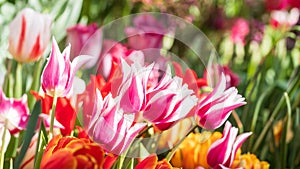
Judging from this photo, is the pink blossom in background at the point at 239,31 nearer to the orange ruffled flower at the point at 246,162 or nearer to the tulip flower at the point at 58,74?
the orange ruffled flower at the point at 246,162

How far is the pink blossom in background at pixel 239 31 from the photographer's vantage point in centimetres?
211

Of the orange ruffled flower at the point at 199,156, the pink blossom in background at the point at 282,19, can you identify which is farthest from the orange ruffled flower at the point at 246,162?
the pink blossom in background at the point at 282,19

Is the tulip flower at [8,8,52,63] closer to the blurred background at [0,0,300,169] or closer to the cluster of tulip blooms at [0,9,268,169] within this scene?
the cluster of tulip blooms at [0,9,268,169]

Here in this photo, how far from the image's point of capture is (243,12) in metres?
2.48

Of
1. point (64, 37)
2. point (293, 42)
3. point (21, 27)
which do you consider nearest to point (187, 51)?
point (293, 42)

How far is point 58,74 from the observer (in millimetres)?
604

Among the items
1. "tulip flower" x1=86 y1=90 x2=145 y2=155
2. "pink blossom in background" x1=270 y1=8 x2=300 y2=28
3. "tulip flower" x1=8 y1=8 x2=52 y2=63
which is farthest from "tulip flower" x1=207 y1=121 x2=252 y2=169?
"pink blossom in background" x1=270 y1=8 x2=300 y2=28

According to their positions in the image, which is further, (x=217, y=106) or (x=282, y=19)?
(x=282, y=19)

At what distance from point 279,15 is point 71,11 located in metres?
0.89

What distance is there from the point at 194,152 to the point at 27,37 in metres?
0.24

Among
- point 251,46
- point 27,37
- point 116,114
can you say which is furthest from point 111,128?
point 251,46

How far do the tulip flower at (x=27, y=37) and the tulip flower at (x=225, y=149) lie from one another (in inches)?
10.5

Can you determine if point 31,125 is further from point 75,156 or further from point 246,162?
point 246,162

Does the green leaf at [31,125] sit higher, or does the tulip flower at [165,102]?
the tulip flower at [165,102]
